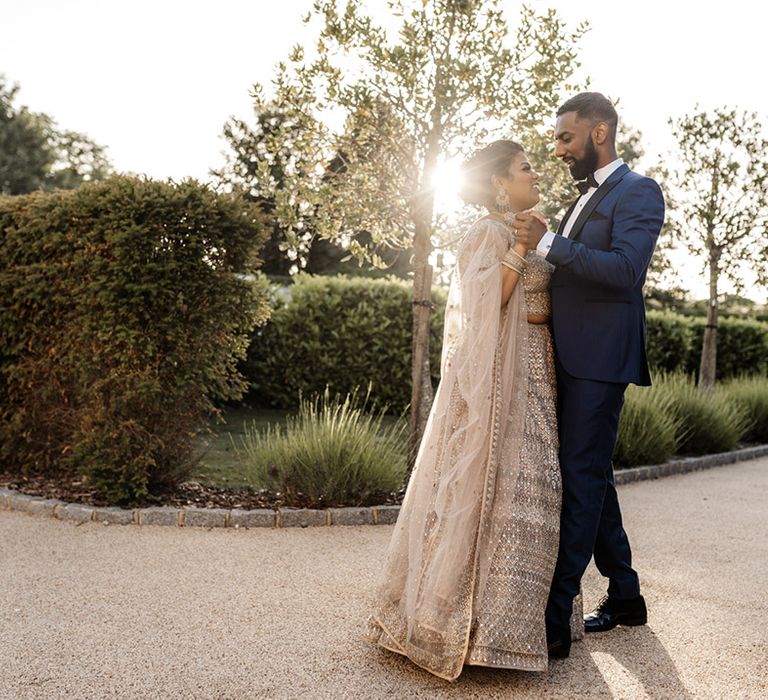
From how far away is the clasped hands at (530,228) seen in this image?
11.6 feet

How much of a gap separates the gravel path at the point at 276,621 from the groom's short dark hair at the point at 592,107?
2328 millimetres

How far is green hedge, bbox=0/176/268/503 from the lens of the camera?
6492 mm

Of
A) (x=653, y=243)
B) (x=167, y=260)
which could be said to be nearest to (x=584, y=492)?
(x=653, y=243)

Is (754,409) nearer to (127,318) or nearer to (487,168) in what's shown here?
(127,318)

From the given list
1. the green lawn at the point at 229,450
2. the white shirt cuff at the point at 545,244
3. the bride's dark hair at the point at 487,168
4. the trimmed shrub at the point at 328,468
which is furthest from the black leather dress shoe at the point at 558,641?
the green lawn at the point at 229,450

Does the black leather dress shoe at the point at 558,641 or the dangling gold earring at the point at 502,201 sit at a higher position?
the dangling gold earring at the point at 502,201

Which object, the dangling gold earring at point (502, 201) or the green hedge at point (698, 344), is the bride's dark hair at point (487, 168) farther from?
the green hedge at point (698, 344)

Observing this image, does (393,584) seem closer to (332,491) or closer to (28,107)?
(332,491)

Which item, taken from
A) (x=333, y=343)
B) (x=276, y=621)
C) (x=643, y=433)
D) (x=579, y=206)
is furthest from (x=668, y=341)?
(x=276, y=621)

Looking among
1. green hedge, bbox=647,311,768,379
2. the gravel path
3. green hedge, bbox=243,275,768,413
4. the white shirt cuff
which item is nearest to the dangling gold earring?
the white shirt cuff

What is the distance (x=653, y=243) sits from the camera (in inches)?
142

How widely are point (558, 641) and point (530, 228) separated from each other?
1.74 meters

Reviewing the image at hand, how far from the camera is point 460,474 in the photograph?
11.5 ft

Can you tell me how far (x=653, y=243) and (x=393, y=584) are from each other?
1.78 metres
